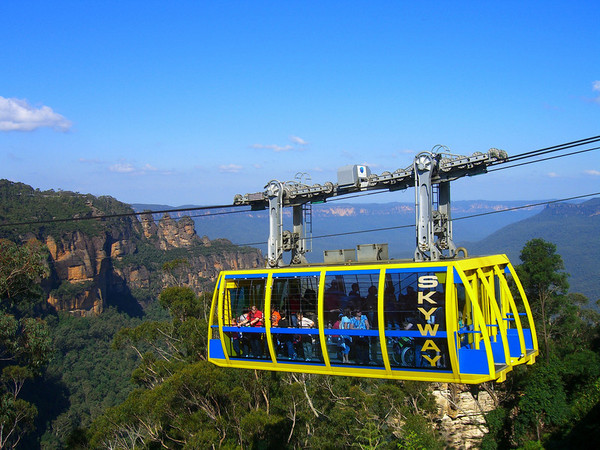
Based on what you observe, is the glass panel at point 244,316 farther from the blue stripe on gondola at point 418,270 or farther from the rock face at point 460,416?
the rock face at point 460,416

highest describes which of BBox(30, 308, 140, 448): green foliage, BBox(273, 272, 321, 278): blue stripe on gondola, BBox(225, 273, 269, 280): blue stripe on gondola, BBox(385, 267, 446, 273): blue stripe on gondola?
BBox(385, 267, 446, 273): blue stripe on gondola

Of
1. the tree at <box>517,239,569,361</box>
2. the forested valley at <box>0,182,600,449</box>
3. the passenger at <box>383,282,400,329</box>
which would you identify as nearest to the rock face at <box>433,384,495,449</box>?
the forested valley at <box>0,182,600,449</box>

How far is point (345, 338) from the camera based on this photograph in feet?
32.3

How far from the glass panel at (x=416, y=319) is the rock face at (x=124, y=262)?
70.8 m

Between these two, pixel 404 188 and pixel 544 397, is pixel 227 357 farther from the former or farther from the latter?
pixel 544 397

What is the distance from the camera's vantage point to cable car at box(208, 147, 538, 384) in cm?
889

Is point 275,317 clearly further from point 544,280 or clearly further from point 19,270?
point 544,280

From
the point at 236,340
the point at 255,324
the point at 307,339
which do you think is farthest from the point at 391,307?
the point at 236,340

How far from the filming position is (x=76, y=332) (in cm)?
8681

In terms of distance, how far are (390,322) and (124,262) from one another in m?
116

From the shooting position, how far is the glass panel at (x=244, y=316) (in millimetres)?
11227

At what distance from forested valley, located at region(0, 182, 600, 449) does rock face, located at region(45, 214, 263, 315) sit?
45.3 meters

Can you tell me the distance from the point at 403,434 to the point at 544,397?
242 inches

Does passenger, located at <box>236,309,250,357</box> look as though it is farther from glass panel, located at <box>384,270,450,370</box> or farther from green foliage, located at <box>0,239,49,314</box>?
green foliage, located at <box>0,239,49,314</box>
